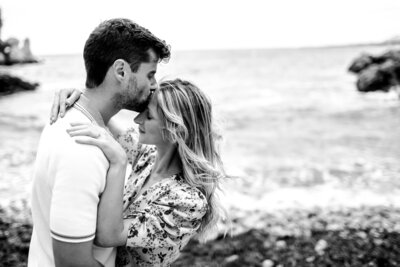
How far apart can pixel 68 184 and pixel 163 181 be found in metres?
0.82

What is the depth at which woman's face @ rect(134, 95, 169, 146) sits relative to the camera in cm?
267

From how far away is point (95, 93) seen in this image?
2.46 m

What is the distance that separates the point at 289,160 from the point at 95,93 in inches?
376

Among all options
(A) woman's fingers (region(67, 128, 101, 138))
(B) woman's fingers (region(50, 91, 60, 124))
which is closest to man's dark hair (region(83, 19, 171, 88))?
(B) woman's fingers (region(50, 91, 60, 124))

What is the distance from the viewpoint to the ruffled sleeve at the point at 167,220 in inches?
91.6

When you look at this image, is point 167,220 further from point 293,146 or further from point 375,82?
point 375,82

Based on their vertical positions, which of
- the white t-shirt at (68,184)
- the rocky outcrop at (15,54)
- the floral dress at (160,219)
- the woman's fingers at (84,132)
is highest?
the woman's fingers at (84,132)

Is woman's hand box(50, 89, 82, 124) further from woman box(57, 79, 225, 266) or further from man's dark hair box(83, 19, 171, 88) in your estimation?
woman box(57, 79, 225, 266)

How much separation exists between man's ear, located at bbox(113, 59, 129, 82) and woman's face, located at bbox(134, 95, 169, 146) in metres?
0.31

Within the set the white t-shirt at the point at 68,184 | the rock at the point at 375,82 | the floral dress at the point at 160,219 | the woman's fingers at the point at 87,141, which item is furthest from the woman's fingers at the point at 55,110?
the rock at the point at 375,82

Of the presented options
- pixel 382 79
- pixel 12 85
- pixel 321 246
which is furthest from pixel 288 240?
pixel 12 85

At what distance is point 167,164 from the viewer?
9.14 feet

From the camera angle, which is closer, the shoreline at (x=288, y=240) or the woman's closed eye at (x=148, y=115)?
the woman's closed eye at (x=148, y=115)

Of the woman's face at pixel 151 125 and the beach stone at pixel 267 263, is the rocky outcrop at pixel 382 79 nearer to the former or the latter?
the beach stone at pixel 267 263
